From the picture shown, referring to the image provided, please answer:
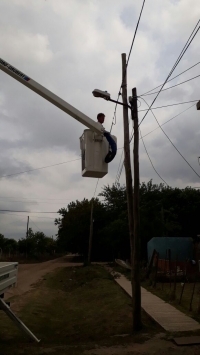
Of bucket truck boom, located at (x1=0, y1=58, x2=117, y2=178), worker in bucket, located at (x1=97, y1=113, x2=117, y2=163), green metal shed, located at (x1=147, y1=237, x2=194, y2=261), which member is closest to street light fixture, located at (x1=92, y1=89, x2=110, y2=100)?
bucket truck boom, located at (x1=0, y1=58, x2=117, y2=178)

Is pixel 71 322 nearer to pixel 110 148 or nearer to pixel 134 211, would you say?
pixel 134 211

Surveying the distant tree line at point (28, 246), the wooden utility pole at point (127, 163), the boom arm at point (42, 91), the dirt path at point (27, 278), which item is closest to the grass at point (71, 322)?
the dirt path at point (27, 278)

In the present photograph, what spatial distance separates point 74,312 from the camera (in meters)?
12.6

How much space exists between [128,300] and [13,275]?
6.63 meters

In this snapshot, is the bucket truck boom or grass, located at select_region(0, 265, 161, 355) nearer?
the bucket truck boom

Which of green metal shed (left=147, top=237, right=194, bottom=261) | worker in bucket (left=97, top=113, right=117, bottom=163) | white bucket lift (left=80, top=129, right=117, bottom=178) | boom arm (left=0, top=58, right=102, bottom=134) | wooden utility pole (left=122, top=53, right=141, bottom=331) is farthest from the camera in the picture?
green metal shed (left=147, top=237, right=194, bottom=261)

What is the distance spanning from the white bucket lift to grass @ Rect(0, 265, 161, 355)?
347 centimetres

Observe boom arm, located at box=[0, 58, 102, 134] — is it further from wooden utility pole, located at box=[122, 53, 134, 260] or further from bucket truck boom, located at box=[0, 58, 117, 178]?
wooden utility pole, located at box=[122, 53, 134, 260]

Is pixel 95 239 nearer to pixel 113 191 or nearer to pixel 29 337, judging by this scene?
pixel 113 191

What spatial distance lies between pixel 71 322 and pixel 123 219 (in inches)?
880

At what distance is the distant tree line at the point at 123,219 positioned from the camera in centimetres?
3222

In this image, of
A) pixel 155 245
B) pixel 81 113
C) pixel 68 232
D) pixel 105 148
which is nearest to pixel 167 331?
pixel 105 148

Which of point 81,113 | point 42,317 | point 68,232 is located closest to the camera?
point 81,113

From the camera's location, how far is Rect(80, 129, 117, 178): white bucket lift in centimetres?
635
